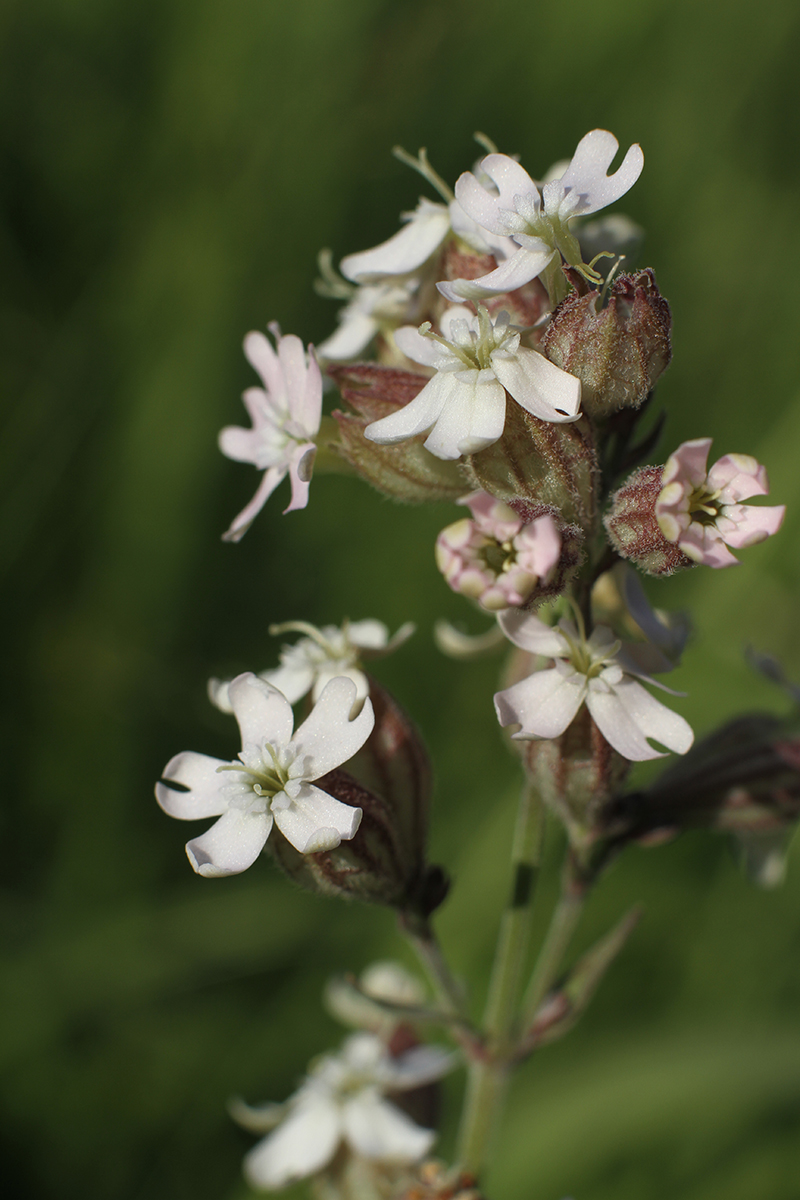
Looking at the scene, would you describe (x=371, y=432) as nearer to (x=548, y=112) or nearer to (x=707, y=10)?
(x=548, y=112)

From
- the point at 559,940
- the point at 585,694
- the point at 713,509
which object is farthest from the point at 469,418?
the point at 559,940

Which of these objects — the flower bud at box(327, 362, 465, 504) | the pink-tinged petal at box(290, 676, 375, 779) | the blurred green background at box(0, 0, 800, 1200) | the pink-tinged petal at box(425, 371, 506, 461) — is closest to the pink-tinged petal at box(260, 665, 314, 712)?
the pink-tinged petal at box(290, 676, 375, 779)

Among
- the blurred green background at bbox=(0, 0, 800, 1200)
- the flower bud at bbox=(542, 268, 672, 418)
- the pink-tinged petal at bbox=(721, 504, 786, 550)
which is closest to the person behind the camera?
the pink-tinged petal at bbox=(721, 504, 786, 550)

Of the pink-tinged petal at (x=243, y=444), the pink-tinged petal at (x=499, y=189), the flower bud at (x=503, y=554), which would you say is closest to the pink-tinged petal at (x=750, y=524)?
the flower bud at (x=503, y=554)

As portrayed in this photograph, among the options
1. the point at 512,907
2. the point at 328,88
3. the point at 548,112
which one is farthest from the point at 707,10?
the point at 512,907

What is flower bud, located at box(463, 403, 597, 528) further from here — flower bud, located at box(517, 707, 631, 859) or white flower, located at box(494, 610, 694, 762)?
flower bud, located at box(517, 707, 631, 859)

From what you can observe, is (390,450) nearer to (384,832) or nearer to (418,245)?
(418,245)
